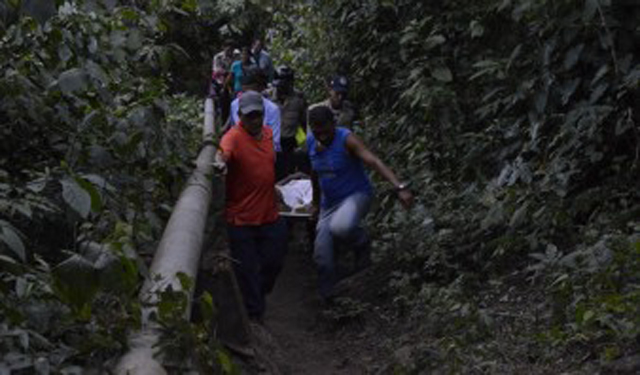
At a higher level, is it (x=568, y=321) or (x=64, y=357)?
(x=64, y=357)

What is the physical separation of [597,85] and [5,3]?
429 centimetres


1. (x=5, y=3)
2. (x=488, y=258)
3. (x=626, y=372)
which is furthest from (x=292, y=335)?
(x=5, y=3)

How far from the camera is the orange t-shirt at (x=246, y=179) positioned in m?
8.30

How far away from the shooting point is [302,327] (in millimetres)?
9281

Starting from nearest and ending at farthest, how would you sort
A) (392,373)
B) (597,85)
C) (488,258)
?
1. (392,373)
2. (597,85)
3. (488,258)

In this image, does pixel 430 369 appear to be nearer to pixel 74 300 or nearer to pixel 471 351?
pixel 471 351

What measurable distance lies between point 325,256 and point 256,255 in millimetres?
639

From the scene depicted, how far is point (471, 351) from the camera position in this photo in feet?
20.5

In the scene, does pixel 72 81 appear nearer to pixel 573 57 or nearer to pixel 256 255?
pixel 256 255

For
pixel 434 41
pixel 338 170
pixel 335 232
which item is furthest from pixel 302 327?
pixel 434 41

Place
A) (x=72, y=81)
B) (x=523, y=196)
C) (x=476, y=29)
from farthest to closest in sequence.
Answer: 1. (x=476, y=29)
2. (x=523, y=196)
3. (x=72, y=81)

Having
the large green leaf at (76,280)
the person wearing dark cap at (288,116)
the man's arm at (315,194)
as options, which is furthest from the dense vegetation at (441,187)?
the person wearing dark cap at (288,116)

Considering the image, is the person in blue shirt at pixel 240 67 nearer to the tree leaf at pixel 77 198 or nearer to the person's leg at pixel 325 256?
the person's leg at pixel 325 256

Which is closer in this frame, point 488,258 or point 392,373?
point 392,373
